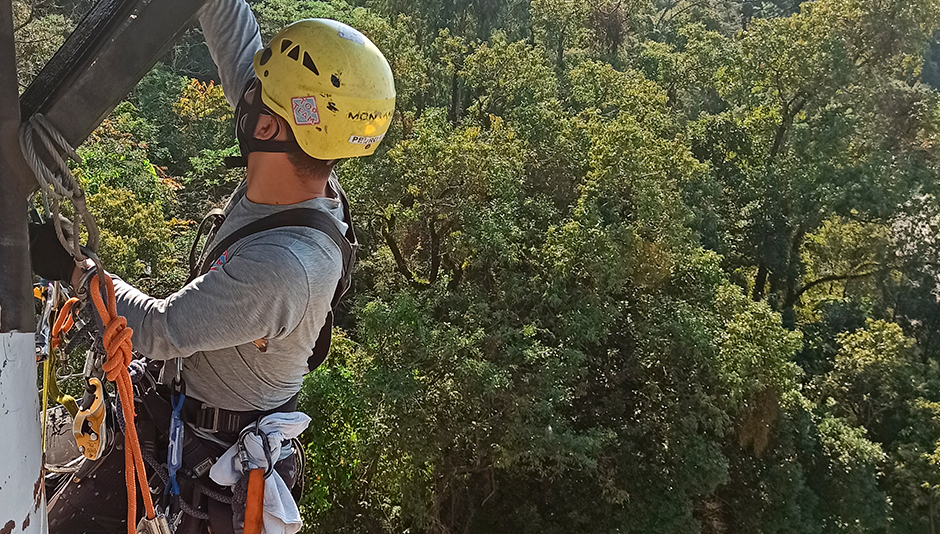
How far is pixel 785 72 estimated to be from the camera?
53.3 ft

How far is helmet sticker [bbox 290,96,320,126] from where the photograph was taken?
1606mm

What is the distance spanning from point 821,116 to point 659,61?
3.57 meters

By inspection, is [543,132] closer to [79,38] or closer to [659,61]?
[659,61]

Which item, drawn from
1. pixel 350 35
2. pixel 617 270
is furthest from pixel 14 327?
pixel 617 270

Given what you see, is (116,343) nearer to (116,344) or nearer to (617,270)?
(116,344)

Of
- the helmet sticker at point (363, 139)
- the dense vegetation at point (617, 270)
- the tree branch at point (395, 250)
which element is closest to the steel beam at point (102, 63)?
the helmet sticker at point (363, 139)

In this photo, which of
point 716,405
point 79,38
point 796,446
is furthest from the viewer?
point 796,446

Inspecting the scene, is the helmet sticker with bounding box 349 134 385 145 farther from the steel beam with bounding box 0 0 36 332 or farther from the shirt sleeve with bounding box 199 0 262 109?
the steel beam with bounding box 0 0 36 332

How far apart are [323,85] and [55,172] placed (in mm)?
584

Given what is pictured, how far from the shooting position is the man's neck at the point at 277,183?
166 cm

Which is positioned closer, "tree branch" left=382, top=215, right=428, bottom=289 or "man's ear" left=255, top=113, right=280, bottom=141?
"man's ear" left=255, top=113, right=280, bottom=141

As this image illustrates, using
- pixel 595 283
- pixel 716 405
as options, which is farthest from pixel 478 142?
pixel 716 405

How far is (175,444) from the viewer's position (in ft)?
5.59

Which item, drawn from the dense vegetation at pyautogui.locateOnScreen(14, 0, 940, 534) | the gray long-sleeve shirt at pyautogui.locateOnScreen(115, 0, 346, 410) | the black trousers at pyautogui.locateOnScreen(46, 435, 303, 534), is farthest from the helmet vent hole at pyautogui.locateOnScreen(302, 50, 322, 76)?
the dense vegetation at pyautogui.locateOnScreen(14, 0, 940, 534)
